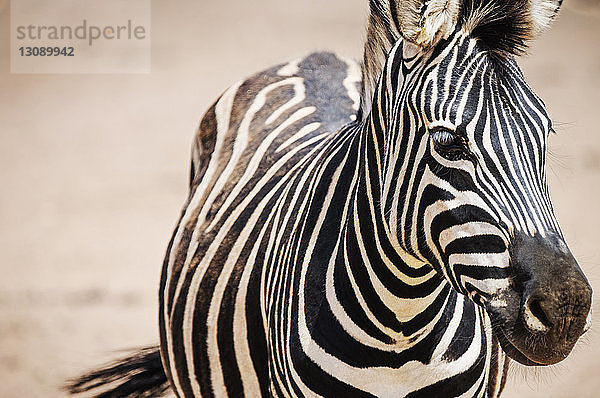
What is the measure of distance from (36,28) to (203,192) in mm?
8194

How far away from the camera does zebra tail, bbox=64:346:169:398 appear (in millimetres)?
3344

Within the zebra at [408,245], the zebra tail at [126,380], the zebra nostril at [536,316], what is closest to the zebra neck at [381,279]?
the zebra at [408,245]

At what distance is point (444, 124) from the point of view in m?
1.67

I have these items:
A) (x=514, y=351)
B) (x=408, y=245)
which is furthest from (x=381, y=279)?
(x=514, y=351)

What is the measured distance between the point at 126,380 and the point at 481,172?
2.18m

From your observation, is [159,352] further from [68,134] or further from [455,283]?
[68,134]

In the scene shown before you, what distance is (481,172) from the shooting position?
1639 millimetres

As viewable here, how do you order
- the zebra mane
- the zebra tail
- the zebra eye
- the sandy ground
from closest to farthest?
1. the zebra eye
2. the zebra mane
3. the zebra tail
4. the sandy ground

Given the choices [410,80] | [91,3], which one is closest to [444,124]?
[410,80]

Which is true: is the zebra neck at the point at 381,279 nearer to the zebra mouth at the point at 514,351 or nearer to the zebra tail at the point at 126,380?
the zebra mouth at the point at 514,351

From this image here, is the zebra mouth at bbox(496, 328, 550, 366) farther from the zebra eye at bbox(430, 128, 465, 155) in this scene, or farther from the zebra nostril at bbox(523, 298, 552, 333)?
the zebra eye at bbox(430, 128, 465, 155)

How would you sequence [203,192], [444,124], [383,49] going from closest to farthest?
[444,124] → [383,49] → [203,192]

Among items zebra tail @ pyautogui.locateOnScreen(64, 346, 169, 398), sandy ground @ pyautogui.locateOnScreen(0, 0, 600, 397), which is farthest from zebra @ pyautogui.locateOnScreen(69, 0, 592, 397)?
zebra tail @ pyautogui.locateOnScreen(64, 346, 169, 398)

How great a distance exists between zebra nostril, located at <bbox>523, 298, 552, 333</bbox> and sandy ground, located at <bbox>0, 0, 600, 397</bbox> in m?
0.50
